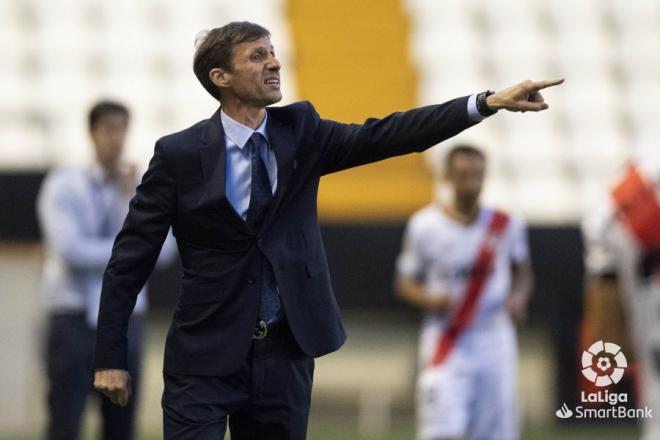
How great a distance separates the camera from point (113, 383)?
4.90 metres

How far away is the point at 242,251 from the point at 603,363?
1.88 metres

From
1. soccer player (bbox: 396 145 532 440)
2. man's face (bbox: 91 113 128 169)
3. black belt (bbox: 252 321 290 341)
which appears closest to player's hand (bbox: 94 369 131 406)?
black belt (bbox: 252 321 290 341)

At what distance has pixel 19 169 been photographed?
13203mm

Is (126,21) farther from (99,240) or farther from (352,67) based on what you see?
(99,240)

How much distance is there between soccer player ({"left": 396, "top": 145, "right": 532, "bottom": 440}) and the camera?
8258mm

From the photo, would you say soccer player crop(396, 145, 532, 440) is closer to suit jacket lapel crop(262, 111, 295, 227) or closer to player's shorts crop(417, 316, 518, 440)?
player's shorts crop(417, 316, 518, 440)

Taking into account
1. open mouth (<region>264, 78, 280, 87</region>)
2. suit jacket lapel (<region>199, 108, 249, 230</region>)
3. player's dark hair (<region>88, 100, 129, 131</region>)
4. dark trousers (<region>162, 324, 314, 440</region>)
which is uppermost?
player's dark hair (<region>88, 100, 129, 131</region>)

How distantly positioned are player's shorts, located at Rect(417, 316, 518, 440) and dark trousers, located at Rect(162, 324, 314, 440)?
11.2 feet

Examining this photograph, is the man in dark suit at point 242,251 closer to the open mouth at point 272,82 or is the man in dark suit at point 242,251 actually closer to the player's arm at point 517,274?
the open mouth at point 272,82

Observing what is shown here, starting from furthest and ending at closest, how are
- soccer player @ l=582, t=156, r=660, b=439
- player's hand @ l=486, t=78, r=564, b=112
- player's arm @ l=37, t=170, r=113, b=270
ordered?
1. player's arm @ l=37, t=170, r=113, b=270
2. soccer player @ l=582, t=156, r=660, b=439
3. player's hand @ l=486, t=78, r=564, b=112

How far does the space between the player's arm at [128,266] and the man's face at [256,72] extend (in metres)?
0.34

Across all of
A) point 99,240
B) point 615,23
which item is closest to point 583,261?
point 99,240

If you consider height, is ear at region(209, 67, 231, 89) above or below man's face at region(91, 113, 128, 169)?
below

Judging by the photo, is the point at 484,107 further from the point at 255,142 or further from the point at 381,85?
the point at 381,85
